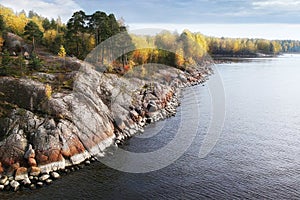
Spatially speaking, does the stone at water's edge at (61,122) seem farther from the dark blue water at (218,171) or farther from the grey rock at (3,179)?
the dark blue water at (218,171)

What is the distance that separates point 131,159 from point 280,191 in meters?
20.7

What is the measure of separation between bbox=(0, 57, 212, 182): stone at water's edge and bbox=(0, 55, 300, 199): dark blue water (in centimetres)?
355

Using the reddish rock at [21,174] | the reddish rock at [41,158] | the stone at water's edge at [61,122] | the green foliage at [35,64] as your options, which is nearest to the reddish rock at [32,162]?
the stone at water's edge at [61,122]

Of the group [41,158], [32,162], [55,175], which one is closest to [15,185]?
[32,162]

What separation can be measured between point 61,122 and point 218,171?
2420cm

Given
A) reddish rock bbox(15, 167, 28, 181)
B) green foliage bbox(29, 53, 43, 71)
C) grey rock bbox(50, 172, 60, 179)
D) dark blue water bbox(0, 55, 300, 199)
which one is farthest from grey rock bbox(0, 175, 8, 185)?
green foliage bbox(29, 53, 43, 71)

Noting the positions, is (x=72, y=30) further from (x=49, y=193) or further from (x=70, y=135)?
(x=49, y=193)

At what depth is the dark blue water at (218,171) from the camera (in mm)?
34594

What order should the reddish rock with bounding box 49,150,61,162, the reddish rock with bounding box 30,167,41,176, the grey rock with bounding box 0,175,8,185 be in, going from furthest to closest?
the reddish rock with bounding box 49,150,61,162 < the reddish rock with bounding box 30,167,41,176 < the grey rock with bounding box 0,175,8,185

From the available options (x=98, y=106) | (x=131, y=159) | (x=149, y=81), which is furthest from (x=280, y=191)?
(x=149, y=81)

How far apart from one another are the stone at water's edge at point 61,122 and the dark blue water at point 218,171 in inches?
140

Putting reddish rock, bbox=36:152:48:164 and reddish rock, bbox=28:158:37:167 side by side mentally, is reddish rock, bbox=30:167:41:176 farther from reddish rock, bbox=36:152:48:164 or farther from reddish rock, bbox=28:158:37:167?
reddish rock, bbox=36:152:48:164

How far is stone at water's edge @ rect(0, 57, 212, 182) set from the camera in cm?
3972

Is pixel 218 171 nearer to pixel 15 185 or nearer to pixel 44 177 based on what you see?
pixel 44 177
